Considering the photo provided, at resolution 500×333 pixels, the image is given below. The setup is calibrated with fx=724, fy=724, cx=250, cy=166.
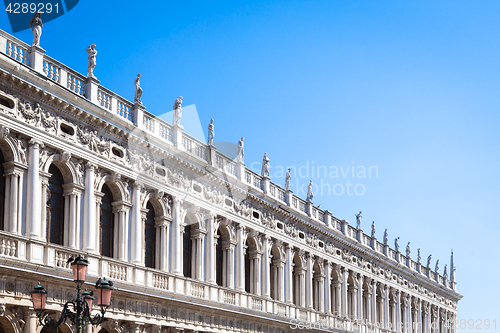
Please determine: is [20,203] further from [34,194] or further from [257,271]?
[257,271]

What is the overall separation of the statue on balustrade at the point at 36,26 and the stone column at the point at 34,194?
9.57 feet

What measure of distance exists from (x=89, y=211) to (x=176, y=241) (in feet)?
15.8

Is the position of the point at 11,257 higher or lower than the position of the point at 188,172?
lower

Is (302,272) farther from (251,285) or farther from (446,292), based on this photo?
(446,292)

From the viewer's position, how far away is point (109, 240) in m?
24.1

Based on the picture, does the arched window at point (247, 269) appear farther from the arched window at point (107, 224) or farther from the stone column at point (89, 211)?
the stone column at point (89, 211)

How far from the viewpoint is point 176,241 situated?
26609 millimetres

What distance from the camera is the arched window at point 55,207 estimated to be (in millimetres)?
21656

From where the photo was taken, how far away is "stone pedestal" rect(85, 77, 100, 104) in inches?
907

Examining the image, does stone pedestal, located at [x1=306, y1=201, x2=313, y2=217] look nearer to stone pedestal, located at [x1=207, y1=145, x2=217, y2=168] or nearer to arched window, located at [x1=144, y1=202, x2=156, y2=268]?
stone pedestal, located at [x1=207, y1=145, x2=217, y2=168]

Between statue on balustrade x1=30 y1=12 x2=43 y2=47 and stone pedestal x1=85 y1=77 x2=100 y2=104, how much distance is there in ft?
7.94

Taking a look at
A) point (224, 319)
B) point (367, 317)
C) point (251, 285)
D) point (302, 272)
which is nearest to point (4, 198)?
point (224, 319)

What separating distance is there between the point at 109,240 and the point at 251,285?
981 cm

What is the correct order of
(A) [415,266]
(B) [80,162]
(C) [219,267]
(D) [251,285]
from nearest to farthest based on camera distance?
1. (B) [80,162]
2. (C) [219,267]
3. (D) [251,285]
4. (A) [415,266]
